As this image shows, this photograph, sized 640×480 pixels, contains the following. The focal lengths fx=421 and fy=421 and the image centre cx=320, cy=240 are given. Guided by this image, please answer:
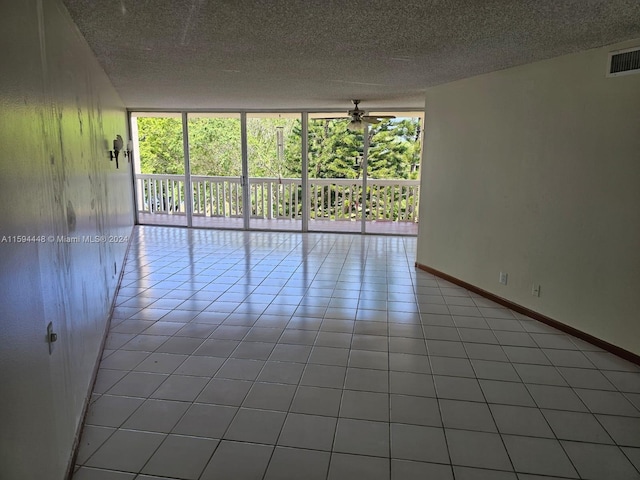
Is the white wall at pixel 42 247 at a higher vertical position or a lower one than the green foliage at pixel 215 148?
lower

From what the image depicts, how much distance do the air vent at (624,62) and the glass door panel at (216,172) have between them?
6273 millimetres

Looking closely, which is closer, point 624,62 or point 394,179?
point 624,62

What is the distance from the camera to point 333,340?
323 cm

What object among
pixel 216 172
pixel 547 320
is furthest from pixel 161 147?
pixel 547 320

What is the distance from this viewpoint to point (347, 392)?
2.50m

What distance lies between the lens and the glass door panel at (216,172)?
869cm

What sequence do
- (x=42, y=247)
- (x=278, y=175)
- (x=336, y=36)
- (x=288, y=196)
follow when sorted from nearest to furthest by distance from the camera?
(x=42, y=247), (x=336, y=36), (x=288, y=196), (x=278, y=175)

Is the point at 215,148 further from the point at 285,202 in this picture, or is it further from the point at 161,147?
the point at 285,202

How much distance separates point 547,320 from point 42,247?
12.1 ft

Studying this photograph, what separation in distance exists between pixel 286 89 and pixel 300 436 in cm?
427

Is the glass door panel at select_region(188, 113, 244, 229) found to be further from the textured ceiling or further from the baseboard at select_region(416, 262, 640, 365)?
the baseboard at select_region(416, 262, 640, 365)

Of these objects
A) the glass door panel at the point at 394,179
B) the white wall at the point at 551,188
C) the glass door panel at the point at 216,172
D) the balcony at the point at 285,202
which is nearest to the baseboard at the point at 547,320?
the white wall at the point at 551,188

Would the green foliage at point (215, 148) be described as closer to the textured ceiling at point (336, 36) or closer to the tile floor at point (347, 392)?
the textured ceiling at point (336, 36)

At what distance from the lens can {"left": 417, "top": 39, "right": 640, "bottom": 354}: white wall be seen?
117 inches
